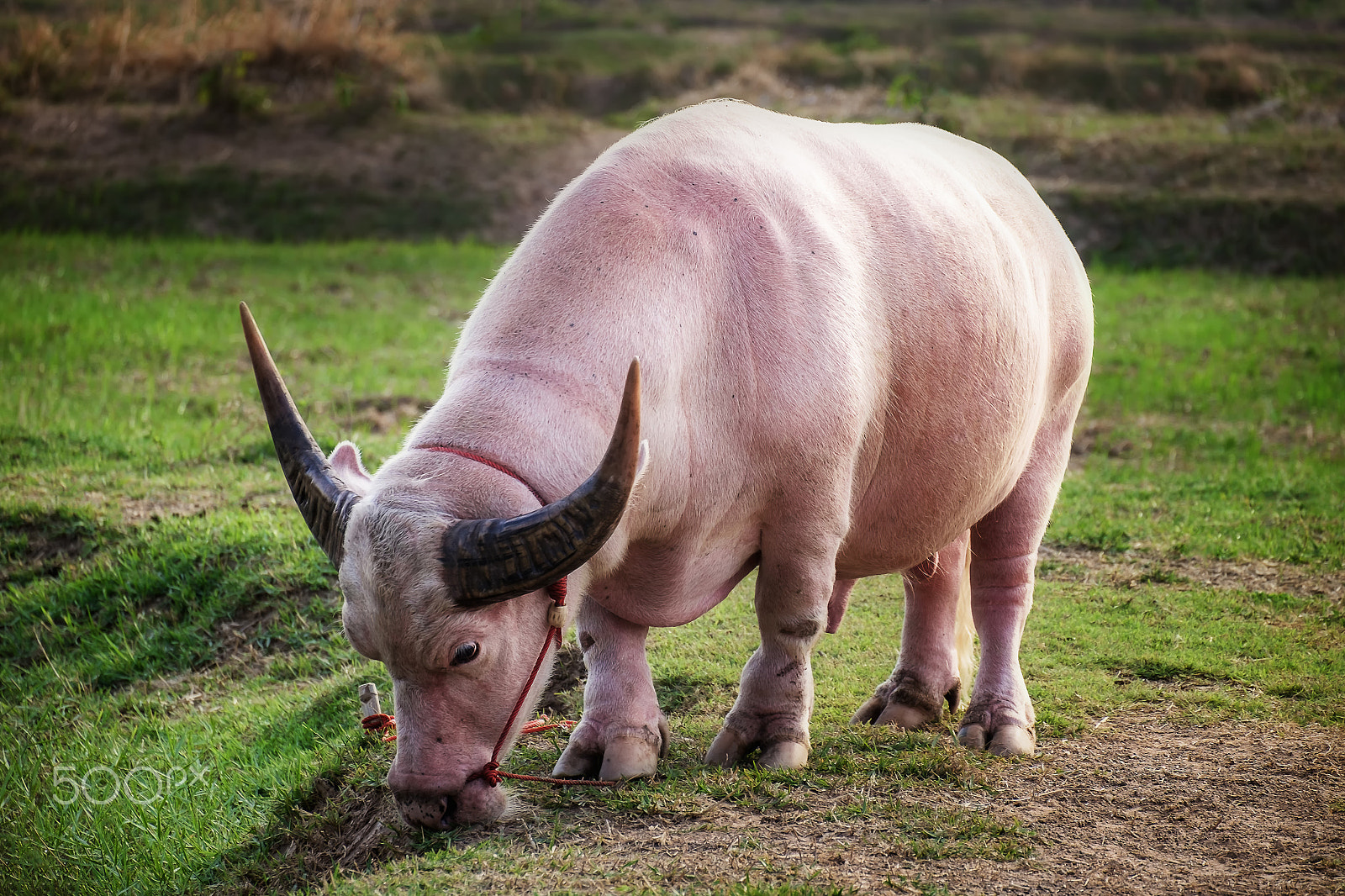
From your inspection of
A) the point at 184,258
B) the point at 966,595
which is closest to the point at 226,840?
the point at 966,595

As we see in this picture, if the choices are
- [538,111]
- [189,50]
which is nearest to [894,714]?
[538,111]

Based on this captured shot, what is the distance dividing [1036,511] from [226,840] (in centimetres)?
310

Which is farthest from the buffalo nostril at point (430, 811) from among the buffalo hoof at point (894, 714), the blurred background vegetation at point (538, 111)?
the blurred background vegetation at point (538, 111)

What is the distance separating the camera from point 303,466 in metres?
3.40

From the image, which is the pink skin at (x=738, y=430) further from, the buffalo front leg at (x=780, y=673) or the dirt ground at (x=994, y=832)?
the dirt ground at (x=994, y=832)

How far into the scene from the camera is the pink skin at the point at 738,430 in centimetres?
323

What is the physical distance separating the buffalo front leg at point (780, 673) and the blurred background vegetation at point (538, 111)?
1164 centimetres

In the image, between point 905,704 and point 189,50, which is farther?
point 189,50

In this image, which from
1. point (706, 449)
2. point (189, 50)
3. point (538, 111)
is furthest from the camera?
point (538, 111)

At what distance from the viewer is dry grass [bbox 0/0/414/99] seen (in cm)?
1731

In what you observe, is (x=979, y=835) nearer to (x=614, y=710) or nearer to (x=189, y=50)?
(x=614, y=710)

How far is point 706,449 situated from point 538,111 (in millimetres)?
15896

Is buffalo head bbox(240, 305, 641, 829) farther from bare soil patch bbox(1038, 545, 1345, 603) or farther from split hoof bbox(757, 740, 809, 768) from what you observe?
bare soil patch bbox(1038, 545, 1345, 603)

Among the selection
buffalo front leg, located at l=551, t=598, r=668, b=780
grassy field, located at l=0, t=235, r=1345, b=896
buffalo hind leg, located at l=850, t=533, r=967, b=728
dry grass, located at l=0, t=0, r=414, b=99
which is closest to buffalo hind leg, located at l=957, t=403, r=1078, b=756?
buffalo hind leg, located at l=850, t=533, r=967, b=728
